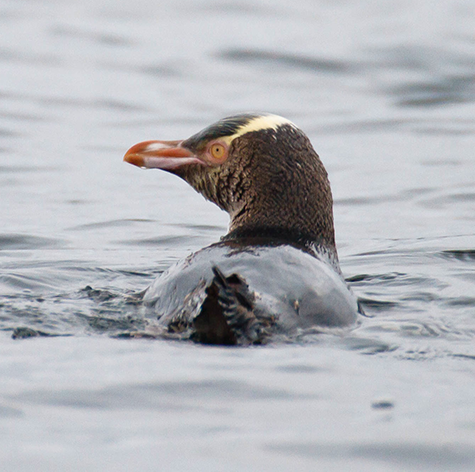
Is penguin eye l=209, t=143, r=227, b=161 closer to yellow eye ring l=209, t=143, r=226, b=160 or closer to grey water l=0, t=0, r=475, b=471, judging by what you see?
yellow eye ring l=209, t=143, r=226, b=160

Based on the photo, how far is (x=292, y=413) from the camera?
3826 millimetres

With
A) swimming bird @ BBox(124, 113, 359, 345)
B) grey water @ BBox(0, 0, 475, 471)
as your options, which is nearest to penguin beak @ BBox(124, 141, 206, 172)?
swimming bird @ BBox(124, 113, 359, 345)

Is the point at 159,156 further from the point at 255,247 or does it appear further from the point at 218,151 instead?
the point at 255,247

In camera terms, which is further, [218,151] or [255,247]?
[218,151]

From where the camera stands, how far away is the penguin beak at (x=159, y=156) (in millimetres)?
6410

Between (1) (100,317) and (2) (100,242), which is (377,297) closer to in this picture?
(1) (100,317)

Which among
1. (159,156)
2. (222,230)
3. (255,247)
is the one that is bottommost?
(222,230)

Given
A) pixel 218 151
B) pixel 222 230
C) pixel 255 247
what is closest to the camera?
pixel 255 247

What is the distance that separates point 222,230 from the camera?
9062mm

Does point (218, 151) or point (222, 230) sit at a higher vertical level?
point (218, 151)

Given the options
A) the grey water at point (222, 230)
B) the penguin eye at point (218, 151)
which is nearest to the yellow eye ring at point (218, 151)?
the penguin eye at point (218, 151)

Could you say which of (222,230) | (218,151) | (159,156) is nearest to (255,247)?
(218,151)

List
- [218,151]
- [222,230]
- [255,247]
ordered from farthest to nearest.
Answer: [222,230]
[218,151]
[255,247]

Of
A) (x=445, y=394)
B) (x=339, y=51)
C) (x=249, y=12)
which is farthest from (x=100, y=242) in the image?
(x=249, y=12)
